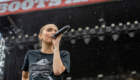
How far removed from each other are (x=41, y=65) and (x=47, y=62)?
0.12ft

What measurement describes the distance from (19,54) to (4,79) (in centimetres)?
86

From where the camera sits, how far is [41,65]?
40.9 inches

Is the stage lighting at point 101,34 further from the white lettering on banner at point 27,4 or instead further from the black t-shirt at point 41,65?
the black t-shirt at point 41,65

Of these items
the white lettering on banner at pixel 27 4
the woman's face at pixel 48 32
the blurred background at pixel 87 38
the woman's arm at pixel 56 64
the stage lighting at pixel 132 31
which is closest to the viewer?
the woman's arm at pixel 56 64

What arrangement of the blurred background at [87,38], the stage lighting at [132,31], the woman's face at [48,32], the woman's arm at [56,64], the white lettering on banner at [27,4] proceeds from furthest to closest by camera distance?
the blurred background at [87,38]
the white lettering on banner at [27,4]
the stage lighting at [132,31]
the woman's face at [48,32]
the woman's arm at [56,64]

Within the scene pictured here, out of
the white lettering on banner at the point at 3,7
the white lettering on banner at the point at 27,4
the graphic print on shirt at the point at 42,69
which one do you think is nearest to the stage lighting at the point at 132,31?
the white lettering on banner at the point at 27,4

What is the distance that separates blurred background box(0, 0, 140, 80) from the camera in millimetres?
4910

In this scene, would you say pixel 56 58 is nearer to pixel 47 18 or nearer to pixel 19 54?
pixel 47 18

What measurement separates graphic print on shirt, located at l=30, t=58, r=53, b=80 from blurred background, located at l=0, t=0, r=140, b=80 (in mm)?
3844

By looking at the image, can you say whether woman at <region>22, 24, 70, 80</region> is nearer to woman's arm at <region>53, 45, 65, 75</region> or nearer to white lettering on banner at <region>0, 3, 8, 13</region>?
woman's arm at <region>53, 45, 65, 75</region>

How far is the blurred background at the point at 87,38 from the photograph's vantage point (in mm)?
4910

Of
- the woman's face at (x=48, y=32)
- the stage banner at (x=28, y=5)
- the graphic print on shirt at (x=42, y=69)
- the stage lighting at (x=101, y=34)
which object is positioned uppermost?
the stage banner at (x=28, y=5)

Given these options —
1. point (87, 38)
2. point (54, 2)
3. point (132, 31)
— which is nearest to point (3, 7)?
point (54, 2)

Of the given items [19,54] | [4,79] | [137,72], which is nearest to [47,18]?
[19,54]
